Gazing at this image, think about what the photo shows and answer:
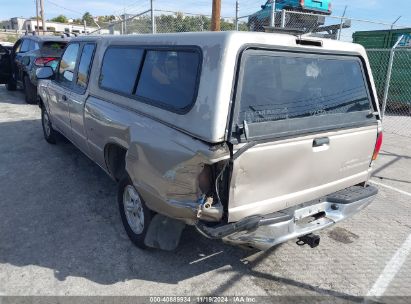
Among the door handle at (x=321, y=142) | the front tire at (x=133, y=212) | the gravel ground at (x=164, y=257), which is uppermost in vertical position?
the door handle at (x=321, y=142)

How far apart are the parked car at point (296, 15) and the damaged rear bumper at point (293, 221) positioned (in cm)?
848

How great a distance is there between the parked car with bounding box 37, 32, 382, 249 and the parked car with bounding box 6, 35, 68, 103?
690 cm

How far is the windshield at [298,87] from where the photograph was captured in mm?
2555

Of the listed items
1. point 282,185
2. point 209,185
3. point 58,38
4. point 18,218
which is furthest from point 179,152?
point 58,38

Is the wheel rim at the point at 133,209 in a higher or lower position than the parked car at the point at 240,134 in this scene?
lower

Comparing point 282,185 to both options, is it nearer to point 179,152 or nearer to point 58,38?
point 179,152

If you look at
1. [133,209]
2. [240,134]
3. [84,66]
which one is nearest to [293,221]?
[240,134]

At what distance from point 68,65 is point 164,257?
11.0 ft

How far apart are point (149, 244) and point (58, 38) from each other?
8.43 metres

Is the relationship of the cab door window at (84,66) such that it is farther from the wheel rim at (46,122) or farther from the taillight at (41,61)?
the taillight at (41,61)

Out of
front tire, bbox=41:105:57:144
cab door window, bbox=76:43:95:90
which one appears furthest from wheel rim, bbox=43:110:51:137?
cab door window, bbox=76:43:95:90

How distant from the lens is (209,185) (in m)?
2.48

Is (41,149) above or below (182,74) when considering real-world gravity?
below

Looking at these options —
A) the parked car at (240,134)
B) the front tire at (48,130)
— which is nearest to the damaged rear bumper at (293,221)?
the parked car at (240,134)
